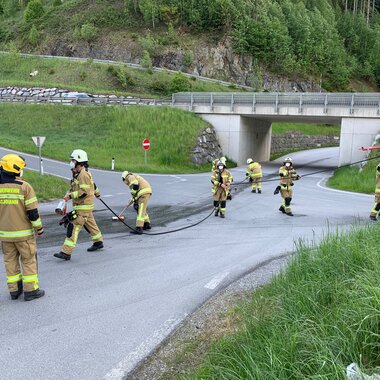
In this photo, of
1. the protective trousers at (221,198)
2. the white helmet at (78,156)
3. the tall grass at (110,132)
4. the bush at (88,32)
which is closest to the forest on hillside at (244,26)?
the bush at (88,32)

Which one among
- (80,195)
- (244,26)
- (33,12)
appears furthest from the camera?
(33,12)

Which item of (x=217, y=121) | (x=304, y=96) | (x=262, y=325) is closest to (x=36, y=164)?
(x=217, y=121)

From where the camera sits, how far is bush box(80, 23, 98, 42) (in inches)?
2300

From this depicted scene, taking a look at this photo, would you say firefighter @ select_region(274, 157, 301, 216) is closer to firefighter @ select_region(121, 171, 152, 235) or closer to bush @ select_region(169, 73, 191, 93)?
firefighter @ select_region(121, 171, 152, 235)

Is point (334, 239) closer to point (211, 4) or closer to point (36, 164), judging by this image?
point (36, 164)

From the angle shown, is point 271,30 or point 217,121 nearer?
point 217,121

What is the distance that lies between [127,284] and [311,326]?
324cm

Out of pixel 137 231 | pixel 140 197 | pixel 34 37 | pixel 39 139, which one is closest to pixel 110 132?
pixel 39 139

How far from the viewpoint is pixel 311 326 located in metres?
3.25

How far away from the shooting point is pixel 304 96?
97.7ft

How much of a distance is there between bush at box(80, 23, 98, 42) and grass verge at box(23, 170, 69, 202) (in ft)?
157

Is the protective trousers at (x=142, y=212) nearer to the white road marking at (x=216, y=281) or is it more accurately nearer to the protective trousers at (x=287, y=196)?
the white road marking at (x=216, y=281)

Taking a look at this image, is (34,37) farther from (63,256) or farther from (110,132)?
(63,256)

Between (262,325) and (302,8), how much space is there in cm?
8091
